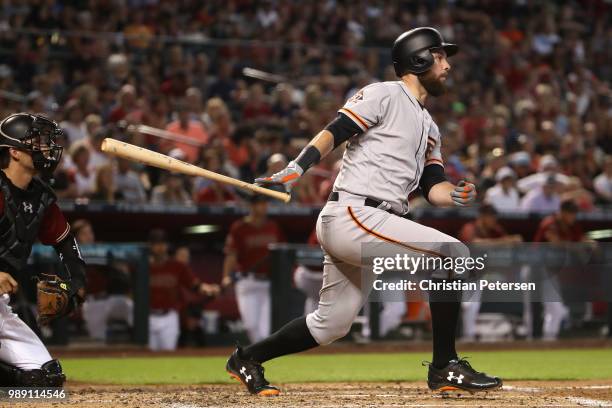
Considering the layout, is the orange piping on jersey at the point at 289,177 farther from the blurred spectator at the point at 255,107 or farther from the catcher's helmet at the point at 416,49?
the blurred spectator at the point at 255,107

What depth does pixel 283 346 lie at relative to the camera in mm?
5523

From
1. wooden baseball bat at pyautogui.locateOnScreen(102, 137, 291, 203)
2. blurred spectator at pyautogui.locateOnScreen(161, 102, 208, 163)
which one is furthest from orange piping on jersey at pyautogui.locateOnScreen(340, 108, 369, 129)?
blurred spectator at pyautogui.locateOnScreen(161, 102, 208, 163)

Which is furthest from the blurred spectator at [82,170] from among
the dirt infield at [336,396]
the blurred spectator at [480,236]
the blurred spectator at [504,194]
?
the blurred spectator at [504,194]

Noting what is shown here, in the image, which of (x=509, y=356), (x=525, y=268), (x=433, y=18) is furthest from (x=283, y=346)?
(x=433, y=18)

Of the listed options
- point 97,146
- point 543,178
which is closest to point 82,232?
point 97,146

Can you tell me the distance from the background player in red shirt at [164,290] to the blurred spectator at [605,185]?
542 centimetres

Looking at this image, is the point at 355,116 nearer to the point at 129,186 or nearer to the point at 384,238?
the point at 384,238

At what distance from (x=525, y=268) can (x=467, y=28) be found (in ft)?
27.1

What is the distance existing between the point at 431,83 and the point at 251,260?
5223 millimetres

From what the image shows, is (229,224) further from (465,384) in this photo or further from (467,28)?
(467,28)

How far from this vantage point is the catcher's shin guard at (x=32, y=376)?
5441 mm

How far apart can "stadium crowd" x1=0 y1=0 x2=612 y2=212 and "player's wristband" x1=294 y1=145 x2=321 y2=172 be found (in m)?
5.50

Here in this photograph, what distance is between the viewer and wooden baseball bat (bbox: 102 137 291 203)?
503 centimetres

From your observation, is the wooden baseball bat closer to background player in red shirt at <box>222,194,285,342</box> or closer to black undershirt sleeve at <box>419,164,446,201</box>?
black undershirt sleeve at <box>419,164,446,201</box>
